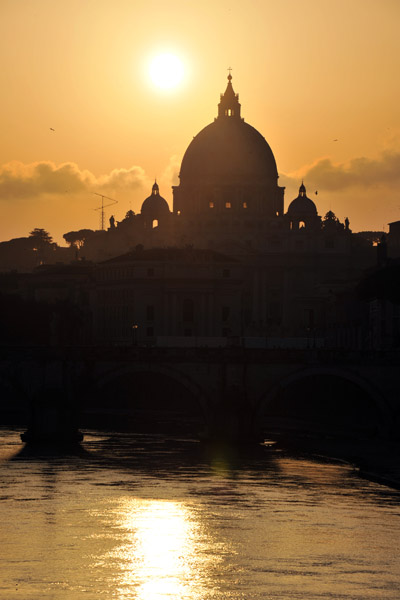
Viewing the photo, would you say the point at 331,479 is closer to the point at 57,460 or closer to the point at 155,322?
the point at 57,460

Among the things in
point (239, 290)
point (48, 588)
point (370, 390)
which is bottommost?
point (48, 588)

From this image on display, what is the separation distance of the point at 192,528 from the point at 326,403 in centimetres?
5002

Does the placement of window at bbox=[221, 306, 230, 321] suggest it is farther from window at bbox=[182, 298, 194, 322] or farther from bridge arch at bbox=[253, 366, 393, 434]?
bridge arch at bbox=[253, 366, 393, 434]

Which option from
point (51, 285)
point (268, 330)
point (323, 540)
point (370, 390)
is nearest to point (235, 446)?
point (370, 390)

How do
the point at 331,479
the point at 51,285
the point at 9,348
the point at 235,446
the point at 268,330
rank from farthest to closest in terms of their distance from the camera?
the point at 51,285 → the point at 268,330 → the point at 9,348 → the point at 235,446 → the point at 331,479

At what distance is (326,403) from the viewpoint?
116 metres

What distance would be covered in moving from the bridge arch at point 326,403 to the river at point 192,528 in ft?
24.4

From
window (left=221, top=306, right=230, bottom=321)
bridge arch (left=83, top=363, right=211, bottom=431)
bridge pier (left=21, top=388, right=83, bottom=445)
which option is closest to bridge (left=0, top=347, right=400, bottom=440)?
bridge pier (left=21, top=388, right=83, bottom=445)

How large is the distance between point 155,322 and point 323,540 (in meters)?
93.1

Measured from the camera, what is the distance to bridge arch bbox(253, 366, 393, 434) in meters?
96.5

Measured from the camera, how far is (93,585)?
5569 centimetres

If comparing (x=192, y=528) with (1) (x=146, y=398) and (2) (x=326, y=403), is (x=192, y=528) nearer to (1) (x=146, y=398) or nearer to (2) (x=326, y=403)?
(2) (x=326, y=403)

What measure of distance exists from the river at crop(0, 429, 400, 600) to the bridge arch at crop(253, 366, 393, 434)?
7.44 metres

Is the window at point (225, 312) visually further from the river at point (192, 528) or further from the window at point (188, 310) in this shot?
the river at point (192, 528)
